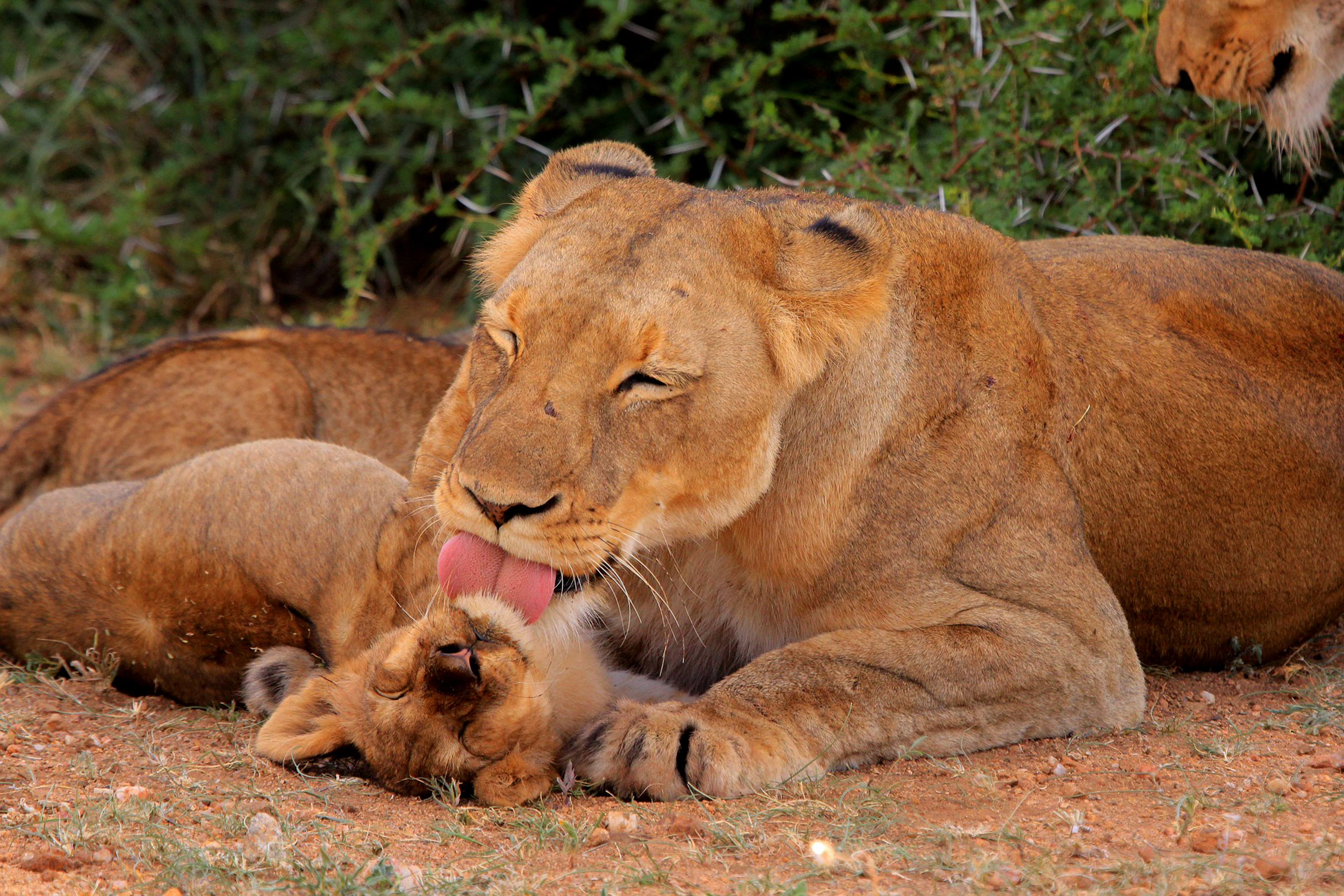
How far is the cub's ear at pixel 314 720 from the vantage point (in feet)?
10.2

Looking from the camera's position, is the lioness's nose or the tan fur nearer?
the lioness's nose

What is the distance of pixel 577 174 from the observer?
3.72 meters

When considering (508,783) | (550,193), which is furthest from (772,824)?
(550,193)

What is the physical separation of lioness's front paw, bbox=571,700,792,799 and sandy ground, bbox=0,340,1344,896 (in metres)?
0.04

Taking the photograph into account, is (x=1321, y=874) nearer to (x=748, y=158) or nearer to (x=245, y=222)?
(x=748, y=158)

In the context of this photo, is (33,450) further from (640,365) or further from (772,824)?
(772,824)

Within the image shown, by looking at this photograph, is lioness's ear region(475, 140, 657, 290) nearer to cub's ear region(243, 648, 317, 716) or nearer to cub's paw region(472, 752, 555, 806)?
cub's ear region(243, 648, 317, 716)

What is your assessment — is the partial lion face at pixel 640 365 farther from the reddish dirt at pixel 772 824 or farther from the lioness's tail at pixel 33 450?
the lioness's tail at pixel 33 450

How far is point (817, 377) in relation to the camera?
11.2 ft

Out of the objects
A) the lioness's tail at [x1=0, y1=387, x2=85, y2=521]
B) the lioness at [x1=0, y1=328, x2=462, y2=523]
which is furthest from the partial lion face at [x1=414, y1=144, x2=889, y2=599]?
the lioness's tail at [x1=0, y1=387, x2=85, y2=521]

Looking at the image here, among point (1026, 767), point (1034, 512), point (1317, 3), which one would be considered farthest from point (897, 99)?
point (1026, 767)

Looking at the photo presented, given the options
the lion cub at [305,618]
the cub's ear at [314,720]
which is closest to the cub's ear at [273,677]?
the lion cub at [305,618]

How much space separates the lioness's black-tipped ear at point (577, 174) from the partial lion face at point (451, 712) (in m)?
1.11

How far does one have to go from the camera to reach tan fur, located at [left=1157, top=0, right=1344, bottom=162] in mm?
4922
